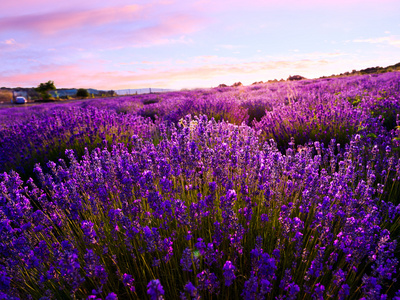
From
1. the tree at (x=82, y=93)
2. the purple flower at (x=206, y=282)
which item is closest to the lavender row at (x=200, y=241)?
the purple flower at (x=206, y=282)

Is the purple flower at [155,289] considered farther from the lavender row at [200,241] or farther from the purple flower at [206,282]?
the purple flower at [206,282]

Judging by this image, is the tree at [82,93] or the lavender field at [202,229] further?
the tree at [82,93]

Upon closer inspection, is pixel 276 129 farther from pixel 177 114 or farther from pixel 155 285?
pixel 155 285

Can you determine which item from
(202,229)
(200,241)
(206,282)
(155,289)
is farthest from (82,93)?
(155,289)

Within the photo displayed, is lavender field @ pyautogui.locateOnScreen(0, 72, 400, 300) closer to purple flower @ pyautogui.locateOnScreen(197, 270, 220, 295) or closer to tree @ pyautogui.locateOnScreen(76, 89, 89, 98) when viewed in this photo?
purple flower @ pyautogui.locateOnScreen(197, 270, 220, 295)

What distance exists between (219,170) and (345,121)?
3.38 meters

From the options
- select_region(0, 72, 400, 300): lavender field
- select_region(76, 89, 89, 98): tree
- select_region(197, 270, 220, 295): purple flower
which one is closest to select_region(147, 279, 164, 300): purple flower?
select_region(0, 72, 400, 300): lavender field

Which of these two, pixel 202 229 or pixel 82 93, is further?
pixel 82 93

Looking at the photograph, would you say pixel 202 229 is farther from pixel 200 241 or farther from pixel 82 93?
pixel 82 93

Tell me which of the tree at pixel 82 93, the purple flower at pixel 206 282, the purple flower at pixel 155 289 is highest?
the tree at pixel 82 93

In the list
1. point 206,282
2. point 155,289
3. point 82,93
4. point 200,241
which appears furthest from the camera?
point 82,93

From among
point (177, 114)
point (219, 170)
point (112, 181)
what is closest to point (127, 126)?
point (177, 114)

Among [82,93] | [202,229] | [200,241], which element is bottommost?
[202,229]

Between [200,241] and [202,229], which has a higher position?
[200,241]
